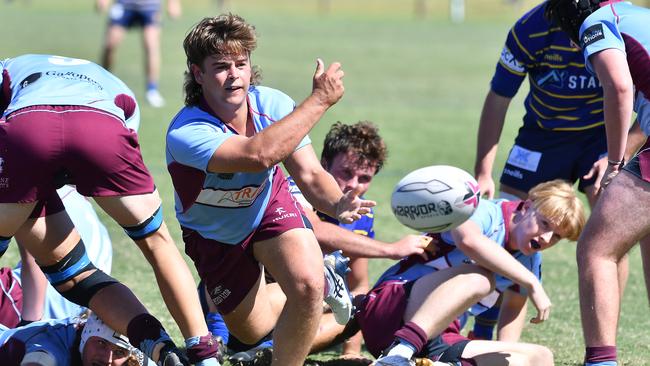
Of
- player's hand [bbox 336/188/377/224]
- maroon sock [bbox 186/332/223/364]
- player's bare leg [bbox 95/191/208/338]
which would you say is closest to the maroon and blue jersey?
player's hand [bbox 336/188/377/224]

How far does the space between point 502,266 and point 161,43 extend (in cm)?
1731

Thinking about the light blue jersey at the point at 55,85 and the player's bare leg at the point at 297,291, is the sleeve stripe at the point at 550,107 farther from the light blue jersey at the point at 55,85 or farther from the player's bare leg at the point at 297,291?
the light blue jersey at the point at 55,85

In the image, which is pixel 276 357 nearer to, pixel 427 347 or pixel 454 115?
pixel 427 347

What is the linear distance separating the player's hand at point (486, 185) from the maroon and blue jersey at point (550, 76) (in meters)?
0.50

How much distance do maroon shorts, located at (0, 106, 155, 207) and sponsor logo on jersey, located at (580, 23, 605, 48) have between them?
1969mm

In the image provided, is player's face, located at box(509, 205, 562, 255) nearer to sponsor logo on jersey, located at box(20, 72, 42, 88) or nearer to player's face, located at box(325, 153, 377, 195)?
player's face, located at box(325, 153, 377, 195)

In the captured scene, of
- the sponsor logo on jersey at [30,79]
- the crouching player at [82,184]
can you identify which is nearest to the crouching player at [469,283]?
the crouching player at [82,184]

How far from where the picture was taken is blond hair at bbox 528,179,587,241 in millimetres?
4824

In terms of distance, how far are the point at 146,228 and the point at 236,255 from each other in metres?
0.48

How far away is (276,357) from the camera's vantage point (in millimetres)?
4355

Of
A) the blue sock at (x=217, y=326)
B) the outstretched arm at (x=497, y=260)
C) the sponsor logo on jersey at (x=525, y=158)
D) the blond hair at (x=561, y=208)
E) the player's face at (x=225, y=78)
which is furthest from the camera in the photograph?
the sponsor logo on jersey at (x=525, y=158)

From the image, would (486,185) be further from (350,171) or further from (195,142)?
(195,142)

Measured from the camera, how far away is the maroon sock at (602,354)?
167 inches

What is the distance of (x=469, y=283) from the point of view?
456cm
